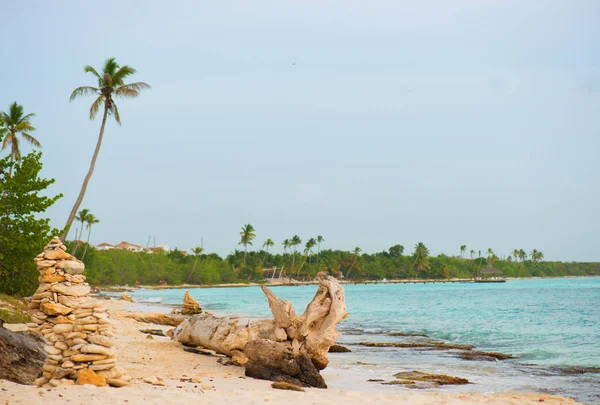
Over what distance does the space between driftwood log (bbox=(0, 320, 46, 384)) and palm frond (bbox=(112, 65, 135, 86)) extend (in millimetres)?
24439

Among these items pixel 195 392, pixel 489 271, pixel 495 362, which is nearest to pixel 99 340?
pixel 195 392

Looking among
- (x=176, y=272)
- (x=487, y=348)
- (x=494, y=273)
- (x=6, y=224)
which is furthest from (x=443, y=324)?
(x=494, y=273)

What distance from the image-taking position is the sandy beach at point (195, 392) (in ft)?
26.0

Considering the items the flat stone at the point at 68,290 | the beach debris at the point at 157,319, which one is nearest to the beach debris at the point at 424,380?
the flat stone at the point at 68,290

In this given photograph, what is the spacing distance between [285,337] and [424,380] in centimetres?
345

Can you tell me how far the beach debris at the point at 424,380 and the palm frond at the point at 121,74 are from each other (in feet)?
82.2

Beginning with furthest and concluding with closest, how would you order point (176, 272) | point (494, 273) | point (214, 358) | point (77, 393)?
1. point (494, 273)
2. point (176, 272)
3. point (214, 358)
4. point (77, 393)

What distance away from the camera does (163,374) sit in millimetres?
11406

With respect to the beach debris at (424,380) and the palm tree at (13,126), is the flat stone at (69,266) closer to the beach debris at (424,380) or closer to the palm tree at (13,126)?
the beach debris at (424,380)

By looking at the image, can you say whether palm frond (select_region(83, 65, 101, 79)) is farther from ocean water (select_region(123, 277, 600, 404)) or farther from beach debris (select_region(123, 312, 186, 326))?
ocean water (select_region(123, 277, 600, 404))

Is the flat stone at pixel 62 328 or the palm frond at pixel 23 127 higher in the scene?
the palm frond at pixel 23 127

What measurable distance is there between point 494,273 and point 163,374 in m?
194

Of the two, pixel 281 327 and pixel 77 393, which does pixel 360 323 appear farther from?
pixel 77 393

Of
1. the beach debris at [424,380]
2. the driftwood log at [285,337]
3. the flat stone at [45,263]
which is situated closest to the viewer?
the flat stone at [45,263]
